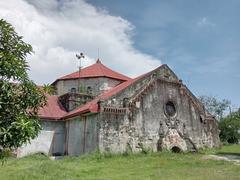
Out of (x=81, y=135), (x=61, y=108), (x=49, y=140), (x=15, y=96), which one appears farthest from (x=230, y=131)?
(x=15, y=96)

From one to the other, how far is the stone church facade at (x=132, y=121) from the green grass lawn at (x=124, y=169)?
84.8 inches

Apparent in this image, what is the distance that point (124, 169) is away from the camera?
17.8 metres

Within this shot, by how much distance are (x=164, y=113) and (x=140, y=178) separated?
1276 cm

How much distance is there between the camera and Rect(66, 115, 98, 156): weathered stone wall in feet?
75.8

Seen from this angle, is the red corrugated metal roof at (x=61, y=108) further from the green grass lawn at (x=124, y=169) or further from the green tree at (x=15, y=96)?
the green tree at (x=15, y=96)

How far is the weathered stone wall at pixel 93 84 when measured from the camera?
112ft

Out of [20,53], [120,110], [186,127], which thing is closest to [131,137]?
[120,110]

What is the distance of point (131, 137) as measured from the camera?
24016 millimetres

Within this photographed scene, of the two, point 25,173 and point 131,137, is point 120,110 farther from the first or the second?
point 25,173

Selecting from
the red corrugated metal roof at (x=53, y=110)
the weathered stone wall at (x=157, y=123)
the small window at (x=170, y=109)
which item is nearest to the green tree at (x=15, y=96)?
the weathered stone wall at (x=157, y=123)

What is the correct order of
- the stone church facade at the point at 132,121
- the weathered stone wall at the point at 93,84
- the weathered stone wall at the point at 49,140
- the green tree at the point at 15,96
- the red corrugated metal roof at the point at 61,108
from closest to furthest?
the green tree at the point at 15,96 → the stone church facade at the point at 132,121 → the red corrugated metal roof at the point at 61,108 → the weathered stone wall at the point at 49,140 → the weathered stone wall at the point at 93,84

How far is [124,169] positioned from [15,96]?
1168 cm

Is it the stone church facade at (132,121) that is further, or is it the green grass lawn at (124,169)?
the stone church facade at (132,121)

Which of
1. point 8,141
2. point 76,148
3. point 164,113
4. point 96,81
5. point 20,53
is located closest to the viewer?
point 8,141
